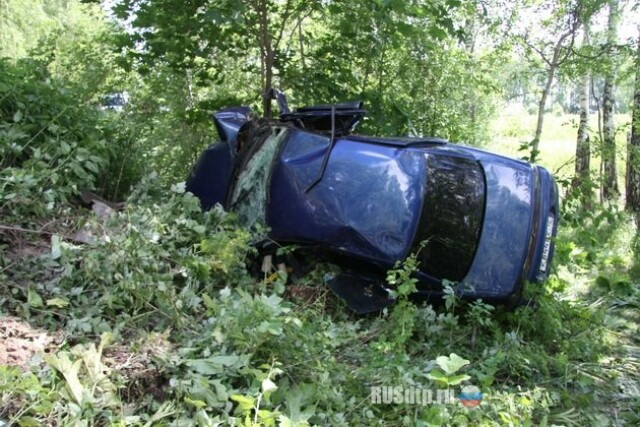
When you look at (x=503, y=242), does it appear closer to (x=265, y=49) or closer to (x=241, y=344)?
(x=241, y=344)

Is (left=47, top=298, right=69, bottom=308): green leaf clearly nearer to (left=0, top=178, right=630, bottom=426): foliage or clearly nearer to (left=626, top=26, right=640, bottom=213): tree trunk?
(left=0, top=178, right=630, bottom=426): foliage

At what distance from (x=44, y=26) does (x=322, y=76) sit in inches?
517

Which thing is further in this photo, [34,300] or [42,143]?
[42,143]

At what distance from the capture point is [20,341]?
9.98ft

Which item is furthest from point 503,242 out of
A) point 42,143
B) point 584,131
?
point 584,131

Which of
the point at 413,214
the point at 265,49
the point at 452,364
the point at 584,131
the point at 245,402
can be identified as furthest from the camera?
the point at 584,131

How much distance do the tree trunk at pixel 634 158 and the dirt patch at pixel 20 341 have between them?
27.1 ft

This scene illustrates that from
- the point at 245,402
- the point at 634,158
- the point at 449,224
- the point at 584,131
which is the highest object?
the point at 584,131

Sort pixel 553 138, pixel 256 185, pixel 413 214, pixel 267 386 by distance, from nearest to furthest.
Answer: pixel 267 386 → pixel 413 214 → pixel 256 185 → pixel 553 138

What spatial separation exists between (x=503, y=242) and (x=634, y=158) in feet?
18.3

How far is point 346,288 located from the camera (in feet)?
14.3

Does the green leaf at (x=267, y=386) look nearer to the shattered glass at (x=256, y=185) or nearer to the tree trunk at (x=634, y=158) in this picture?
the shattered glass at (x=256, y=185)

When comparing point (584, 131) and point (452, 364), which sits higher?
point (584, 131)

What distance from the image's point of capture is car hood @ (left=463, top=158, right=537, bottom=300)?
14.1 ft
